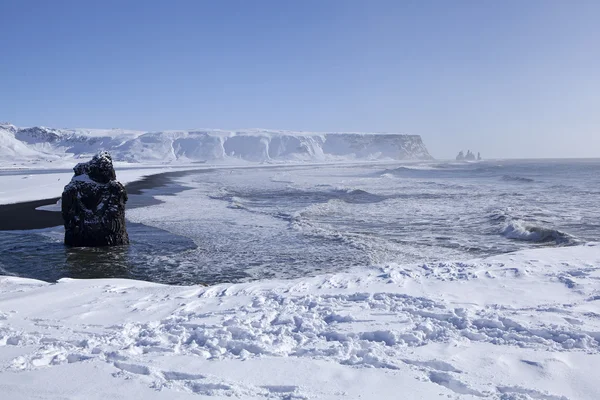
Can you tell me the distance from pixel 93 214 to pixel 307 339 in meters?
9.81

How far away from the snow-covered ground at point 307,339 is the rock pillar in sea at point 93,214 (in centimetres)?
459

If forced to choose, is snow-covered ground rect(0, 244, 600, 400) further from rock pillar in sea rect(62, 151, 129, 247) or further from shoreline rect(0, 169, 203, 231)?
shoreline rect(0, 169, 203, 231)

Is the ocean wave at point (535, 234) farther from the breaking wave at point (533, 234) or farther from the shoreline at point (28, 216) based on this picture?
the shoreline at point (28, 216)

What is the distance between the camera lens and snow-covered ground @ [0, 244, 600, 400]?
4137 millimetres

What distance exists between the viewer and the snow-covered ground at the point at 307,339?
13.6 feet

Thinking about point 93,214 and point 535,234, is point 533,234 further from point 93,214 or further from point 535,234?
point 93,214

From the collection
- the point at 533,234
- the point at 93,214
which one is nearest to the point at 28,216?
the point at 93,214

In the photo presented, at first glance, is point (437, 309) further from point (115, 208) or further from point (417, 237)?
point (115, 208)

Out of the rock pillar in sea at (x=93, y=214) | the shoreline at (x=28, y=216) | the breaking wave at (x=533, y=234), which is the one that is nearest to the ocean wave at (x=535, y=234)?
the breaking wave at (x=533, y=234)

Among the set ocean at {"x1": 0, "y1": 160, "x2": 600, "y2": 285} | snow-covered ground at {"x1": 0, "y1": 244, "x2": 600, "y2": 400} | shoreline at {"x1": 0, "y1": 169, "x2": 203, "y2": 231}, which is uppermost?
snow-covered ground at {"x1": 0, "y1": 244, "x2": 600, "y2": 400}

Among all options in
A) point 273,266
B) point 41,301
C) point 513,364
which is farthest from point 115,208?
point 513,364

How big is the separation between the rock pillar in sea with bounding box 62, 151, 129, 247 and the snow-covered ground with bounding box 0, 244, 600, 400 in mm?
4591

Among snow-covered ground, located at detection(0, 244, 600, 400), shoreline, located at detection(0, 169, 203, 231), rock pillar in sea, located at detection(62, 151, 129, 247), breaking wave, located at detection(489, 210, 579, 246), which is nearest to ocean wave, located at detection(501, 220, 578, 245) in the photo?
breaking wave, located at detection(489, 210, 579, 246)

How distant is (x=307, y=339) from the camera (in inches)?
209
